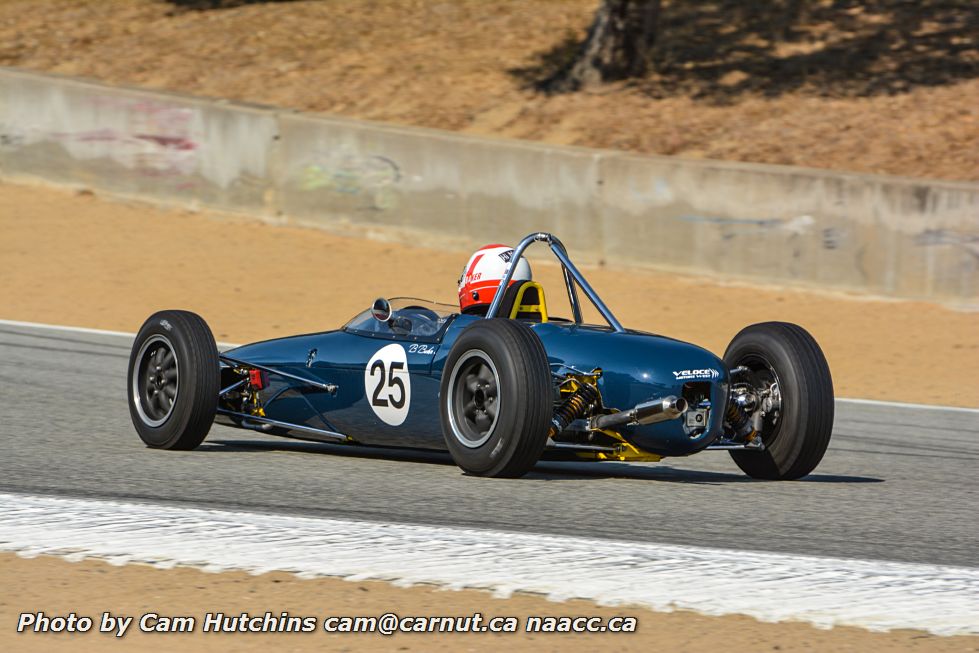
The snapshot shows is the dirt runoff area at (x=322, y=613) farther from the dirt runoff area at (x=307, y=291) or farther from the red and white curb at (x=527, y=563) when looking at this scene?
the dirt runoff area at (x=307, y=291)

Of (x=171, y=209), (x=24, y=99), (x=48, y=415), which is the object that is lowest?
(x=48, y=415)

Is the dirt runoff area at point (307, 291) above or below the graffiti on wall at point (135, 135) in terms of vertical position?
below

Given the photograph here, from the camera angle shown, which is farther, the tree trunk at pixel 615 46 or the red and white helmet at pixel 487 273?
the tree trunk at pixel 615 46

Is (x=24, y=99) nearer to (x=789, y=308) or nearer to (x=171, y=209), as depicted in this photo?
(x=171, y=209)

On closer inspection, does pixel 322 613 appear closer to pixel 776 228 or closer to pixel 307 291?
pixel 776 228

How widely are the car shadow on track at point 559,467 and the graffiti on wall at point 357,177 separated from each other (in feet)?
25.8

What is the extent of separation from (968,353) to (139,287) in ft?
26.4

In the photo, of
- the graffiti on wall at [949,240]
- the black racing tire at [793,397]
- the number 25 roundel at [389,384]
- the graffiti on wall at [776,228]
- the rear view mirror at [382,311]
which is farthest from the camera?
the graffiti on wall at [776,228]

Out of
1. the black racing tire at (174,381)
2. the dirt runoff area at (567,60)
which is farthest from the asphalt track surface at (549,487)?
the dirt runoff area at (567,60)

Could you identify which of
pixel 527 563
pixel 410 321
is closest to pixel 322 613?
pixel 527 563

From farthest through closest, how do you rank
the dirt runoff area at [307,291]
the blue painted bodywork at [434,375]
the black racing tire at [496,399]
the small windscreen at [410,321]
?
the dirt runoff area at [307,291]
the small windscreen at [410,321]
the blue painted bodywork at [434,375]
the black racing tire at [496,399]

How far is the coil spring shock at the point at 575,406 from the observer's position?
6.94 meters

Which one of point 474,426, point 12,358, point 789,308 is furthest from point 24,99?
point 474,426

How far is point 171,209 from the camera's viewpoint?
1794cm
